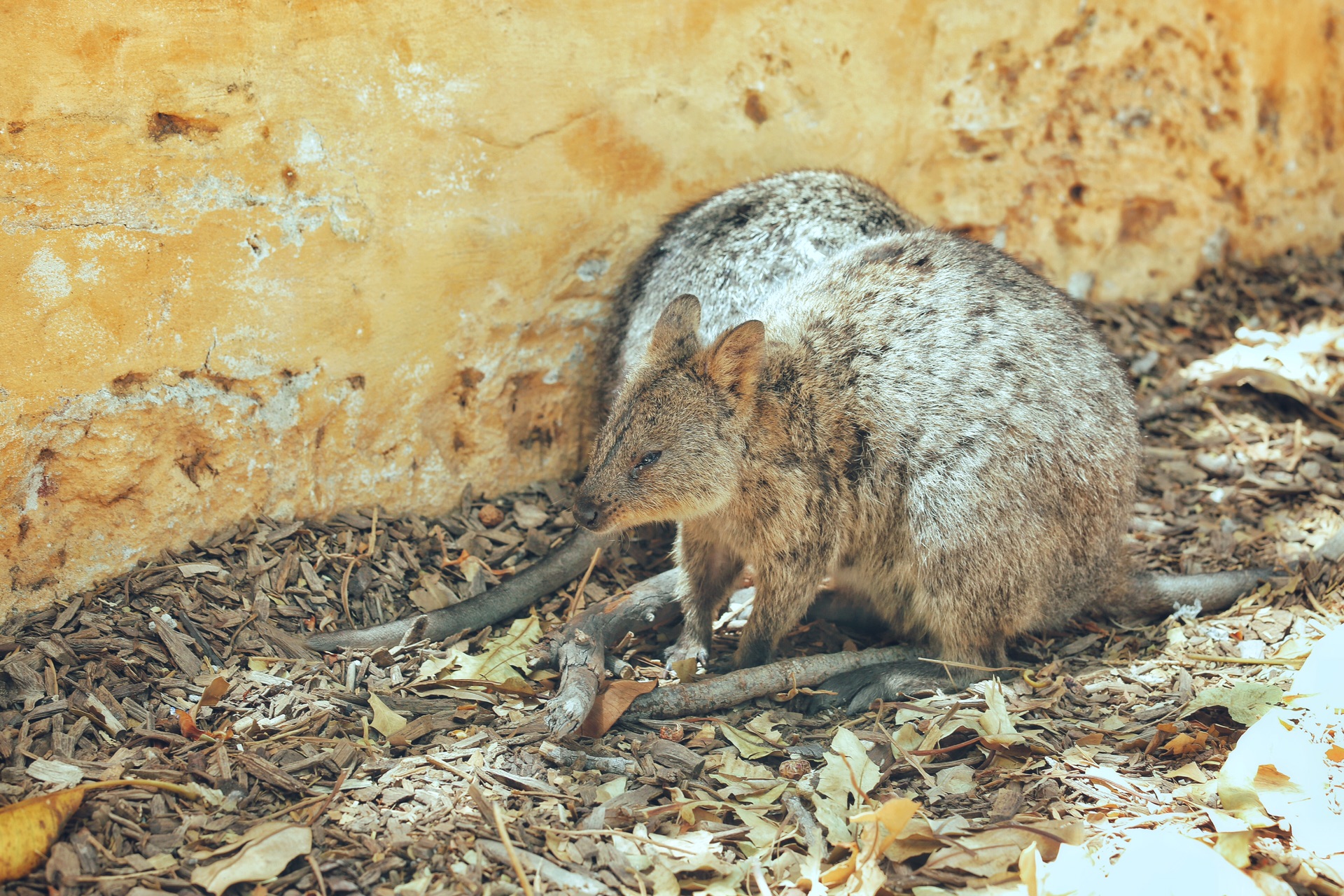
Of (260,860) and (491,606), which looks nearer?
(260,860)

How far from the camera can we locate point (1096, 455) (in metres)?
4.13

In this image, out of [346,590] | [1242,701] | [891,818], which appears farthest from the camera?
[346,590]

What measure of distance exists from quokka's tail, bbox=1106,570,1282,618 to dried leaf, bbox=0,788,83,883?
12.8ft

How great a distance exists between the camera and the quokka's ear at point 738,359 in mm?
3914

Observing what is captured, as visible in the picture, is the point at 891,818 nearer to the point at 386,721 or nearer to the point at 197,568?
the point at 386,721

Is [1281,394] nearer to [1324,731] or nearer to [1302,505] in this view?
[1302,505]

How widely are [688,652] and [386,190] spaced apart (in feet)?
7.28

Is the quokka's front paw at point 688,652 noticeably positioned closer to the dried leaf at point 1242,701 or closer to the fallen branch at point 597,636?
the fallen branch at point 597,636

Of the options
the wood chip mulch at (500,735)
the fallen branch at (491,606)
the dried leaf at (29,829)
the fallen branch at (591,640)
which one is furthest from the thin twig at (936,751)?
the dried leaf at (29,829)

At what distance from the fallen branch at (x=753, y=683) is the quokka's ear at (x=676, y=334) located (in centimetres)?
124

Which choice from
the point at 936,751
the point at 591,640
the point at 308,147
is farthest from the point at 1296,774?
the point at 308,147

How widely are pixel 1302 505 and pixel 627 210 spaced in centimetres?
354

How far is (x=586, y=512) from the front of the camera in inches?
155

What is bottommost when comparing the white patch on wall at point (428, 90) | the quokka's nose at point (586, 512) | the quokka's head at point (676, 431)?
the quokka's nose at point (586, 512)
